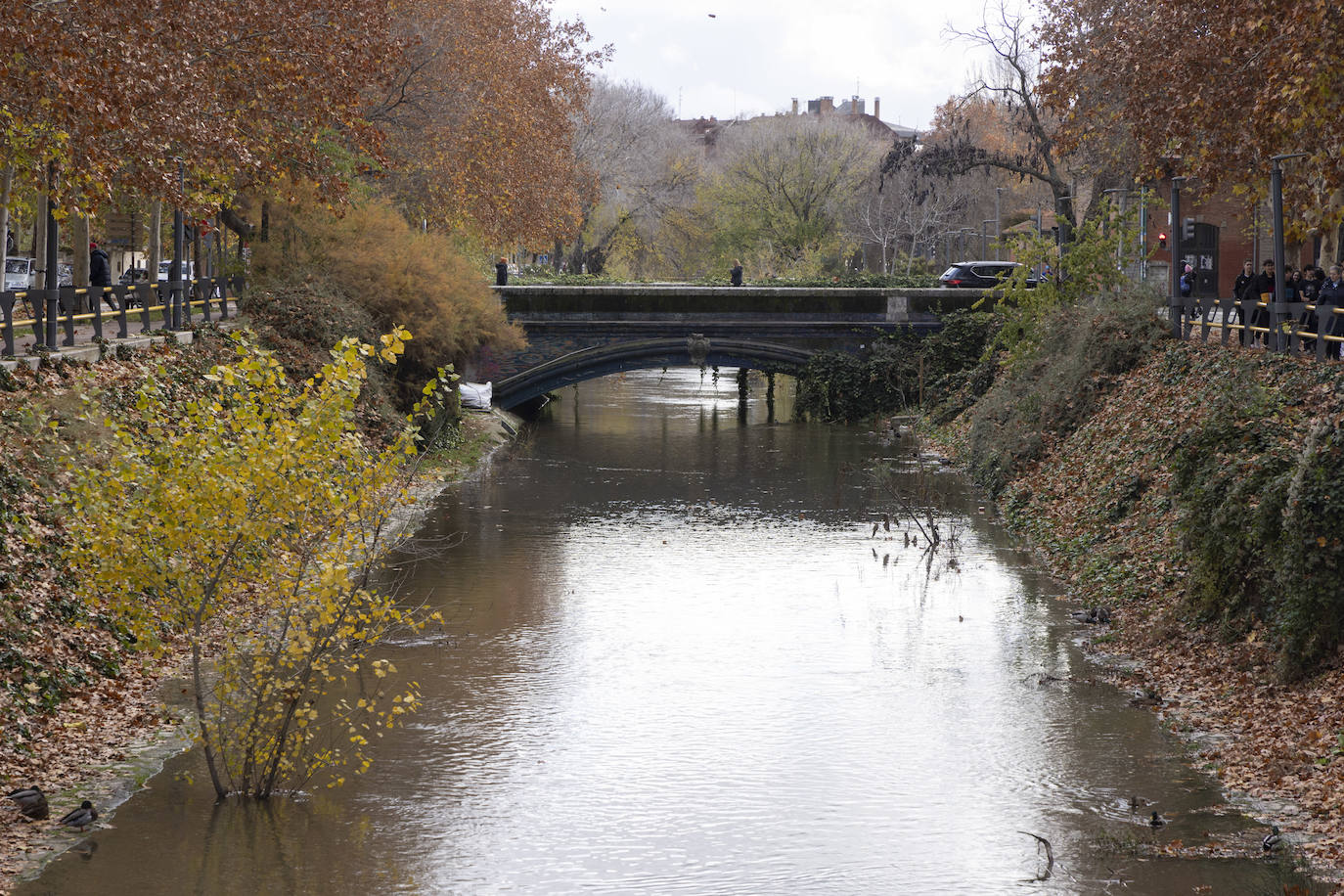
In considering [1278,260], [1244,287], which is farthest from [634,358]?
[1278,260]

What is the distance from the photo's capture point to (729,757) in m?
13.8

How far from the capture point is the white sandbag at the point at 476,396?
4034 cm

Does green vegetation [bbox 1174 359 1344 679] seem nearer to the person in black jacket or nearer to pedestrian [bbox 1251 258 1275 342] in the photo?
pedestrian [bbox 1251 258 1275 342]

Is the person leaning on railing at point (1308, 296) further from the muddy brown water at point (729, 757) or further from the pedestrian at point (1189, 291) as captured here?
the muddy brown water at point (729, 757)

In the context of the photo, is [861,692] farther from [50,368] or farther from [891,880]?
[50,368]

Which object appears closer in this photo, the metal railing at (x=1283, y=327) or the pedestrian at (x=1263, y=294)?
the metal railing at (x=1283, y=327)

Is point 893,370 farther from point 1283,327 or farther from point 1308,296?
point 1283,327

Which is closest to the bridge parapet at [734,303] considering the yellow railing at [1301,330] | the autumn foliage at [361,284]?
the autumn foliage at [361,284]

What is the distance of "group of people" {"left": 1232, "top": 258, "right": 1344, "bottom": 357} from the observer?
70.4ft

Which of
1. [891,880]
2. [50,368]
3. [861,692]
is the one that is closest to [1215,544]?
[861,692]

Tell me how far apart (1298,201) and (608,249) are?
6005cm

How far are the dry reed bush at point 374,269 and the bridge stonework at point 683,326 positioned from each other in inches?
285

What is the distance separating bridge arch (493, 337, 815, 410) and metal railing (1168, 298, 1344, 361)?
18.2m

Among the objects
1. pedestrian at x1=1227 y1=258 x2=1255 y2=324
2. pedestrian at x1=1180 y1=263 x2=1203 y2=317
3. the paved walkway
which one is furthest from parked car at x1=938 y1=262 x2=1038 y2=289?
the paved walkway
